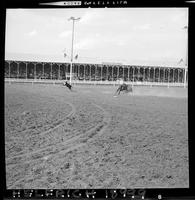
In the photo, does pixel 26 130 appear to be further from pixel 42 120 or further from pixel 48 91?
pixel 48 91

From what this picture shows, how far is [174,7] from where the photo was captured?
67.0 inches

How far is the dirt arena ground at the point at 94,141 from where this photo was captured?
1.75 metres

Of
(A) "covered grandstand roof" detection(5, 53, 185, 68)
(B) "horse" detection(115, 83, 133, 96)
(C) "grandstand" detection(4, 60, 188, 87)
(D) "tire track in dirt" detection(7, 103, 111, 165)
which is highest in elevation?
(A) "covered grandstand roof" detection(5, 53, 185, 68)

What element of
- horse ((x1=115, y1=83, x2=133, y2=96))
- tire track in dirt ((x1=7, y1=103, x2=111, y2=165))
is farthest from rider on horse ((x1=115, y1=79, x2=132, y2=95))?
tire track in dirt ((x1=7, y1=103, x2=111, y2=165))

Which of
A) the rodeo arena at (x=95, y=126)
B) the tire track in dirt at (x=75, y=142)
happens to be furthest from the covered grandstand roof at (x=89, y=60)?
the tire track in dirt at (x=75, y=142)

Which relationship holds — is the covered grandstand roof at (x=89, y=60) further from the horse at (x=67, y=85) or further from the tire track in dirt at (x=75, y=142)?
the tire track in dirt at (x=75, y=142)

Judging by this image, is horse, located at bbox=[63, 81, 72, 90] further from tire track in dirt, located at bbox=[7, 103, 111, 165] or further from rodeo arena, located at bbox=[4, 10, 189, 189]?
tire track in dirt, located at bbox=[7, 103, 111, 165]

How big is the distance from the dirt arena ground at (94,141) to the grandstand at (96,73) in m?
0.06

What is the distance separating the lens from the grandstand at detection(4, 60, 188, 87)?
1.76 metres

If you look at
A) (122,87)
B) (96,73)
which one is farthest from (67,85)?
(122,87)

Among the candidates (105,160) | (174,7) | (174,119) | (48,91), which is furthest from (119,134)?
(174,7)

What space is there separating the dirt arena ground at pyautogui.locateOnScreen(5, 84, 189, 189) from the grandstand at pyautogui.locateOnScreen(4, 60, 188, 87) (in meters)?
0.06

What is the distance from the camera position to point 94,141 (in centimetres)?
178
